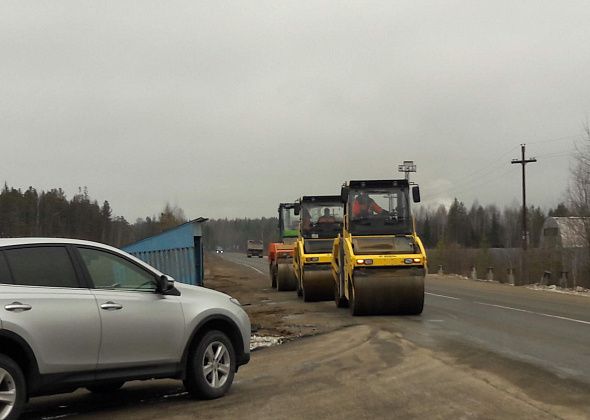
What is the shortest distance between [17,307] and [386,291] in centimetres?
1102

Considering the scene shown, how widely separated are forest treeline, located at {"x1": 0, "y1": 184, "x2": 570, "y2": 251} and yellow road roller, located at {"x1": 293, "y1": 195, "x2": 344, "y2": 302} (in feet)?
160

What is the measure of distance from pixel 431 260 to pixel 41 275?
51.6m

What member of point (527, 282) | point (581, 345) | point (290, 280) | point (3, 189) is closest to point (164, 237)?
point (290, 280)

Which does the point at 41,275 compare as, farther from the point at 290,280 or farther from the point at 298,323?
Answer: the point at 290,280

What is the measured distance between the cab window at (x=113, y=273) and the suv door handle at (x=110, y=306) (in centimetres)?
20

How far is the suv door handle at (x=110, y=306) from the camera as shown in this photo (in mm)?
6500

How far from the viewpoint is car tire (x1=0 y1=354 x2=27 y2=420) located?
566 centimetres

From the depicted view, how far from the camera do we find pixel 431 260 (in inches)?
2194

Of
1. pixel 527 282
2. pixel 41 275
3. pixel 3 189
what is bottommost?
pixel 527 282

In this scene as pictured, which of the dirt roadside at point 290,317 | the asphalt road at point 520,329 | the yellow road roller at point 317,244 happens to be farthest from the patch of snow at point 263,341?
the yellow road roller at point 317,244

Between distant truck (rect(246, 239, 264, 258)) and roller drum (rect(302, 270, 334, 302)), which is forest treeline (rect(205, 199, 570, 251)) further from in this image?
roller drum (rect(302, 270, 334, 302))

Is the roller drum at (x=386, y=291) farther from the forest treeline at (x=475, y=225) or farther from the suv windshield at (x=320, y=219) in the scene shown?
the forest treeline at (x=475, y=225)

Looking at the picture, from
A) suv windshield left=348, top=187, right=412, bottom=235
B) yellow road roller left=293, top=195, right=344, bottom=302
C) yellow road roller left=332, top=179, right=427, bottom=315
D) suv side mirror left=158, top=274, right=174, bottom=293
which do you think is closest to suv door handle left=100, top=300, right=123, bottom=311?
suv side mirror left=158, top=274, right=174, bottom=293

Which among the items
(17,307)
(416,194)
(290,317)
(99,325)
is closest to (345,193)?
(416,194)
